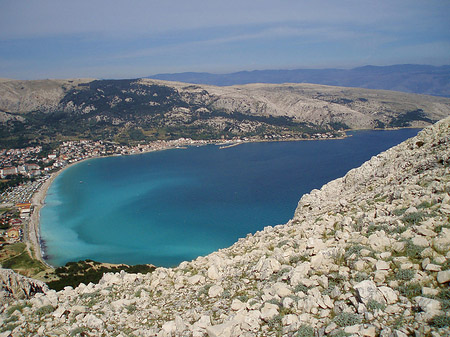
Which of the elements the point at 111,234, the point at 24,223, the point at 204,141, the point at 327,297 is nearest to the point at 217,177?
the point at 111,234

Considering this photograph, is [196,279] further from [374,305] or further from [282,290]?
[374,305]

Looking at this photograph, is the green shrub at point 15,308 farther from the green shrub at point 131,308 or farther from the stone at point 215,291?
the stone at point 215,291

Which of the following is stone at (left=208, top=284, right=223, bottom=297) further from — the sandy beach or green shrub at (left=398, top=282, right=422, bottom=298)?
the sandy beach

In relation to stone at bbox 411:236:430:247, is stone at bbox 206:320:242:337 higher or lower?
lower

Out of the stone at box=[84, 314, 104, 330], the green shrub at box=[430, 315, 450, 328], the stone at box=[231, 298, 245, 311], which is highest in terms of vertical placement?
the green shrub at box=[430, 315, 450, 328]

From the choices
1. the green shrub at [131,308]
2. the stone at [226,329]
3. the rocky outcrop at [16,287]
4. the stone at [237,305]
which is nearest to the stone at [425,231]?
the stone at [237,305]

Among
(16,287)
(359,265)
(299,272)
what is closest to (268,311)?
(299,272)

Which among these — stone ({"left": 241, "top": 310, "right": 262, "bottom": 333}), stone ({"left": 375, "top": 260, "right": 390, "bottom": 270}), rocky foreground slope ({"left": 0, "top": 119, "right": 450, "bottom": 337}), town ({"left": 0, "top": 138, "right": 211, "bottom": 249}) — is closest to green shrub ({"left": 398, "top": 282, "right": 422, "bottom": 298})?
rocky foreground slope ({"left": 0, "top": 119, "right": 450, "bottom": 337})

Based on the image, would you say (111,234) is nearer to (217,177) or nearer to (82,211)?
(82,211)
